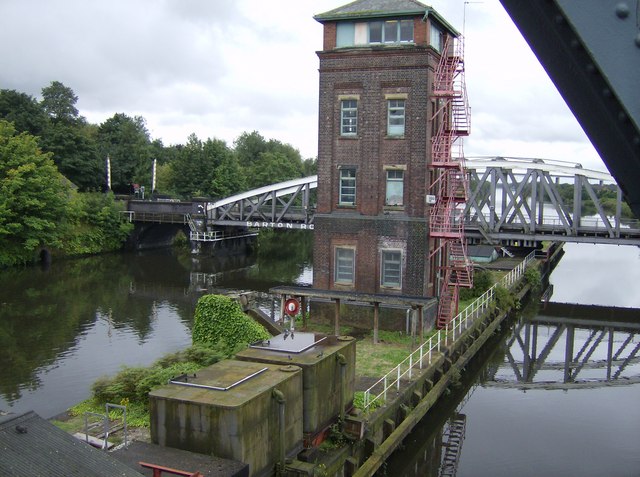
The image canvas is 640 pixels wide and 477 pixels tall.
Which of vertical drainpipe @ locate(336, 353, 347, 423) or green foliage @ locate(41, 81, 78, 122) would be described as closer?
vertical drainpipe @ locate(336, 353, 347, 423)

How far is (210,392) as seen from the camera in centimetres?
1112

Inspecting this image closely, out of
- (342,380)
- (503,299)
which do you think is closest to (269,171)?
(503,299)

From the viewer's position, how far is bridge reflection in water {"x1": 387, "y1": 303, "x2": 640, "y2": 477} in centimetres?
1916

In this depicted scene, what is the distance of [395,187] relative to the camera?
25906mm

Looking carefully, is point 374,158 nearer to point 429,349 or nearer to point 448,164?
point 448,164

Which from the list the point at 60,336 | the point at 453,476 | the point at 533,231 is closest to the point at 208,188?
the point at 533,231

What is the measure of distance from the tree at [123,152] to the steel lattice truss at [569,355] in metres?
56.0

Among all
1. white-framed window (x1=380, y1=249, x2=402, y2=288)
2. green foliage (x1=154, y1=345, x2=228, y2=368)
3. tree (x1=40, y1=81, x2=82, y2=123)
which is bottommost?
green foliage (x1=154, y1=345, x2=228, y2=368)

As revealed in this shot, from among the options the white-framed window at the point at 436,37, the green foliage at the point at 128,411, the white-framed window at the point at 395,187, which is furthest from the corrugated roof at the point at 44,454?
the white-framed window at the point at 436,37

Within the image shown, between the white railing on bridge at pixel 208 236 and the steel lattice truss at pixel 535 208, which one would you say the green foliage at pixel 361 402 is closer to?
the steel lattice truss at pixel 535 208

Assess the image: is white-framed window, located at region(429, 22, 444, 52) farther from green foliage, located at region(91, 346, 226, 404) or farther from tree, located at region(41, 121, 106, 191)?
tree, located at region(41, 121, 106, 191)

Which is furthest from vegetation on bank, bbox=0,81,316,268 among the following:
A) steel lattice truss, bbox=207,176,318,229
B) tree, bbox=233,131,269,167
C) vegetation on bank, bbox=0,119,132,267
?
steel lattice truss, bbox=207,176,318,229

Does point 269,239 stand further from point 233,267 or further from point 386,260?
point 386,260

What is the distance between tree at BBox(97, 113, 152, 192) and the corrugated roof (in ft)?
232
